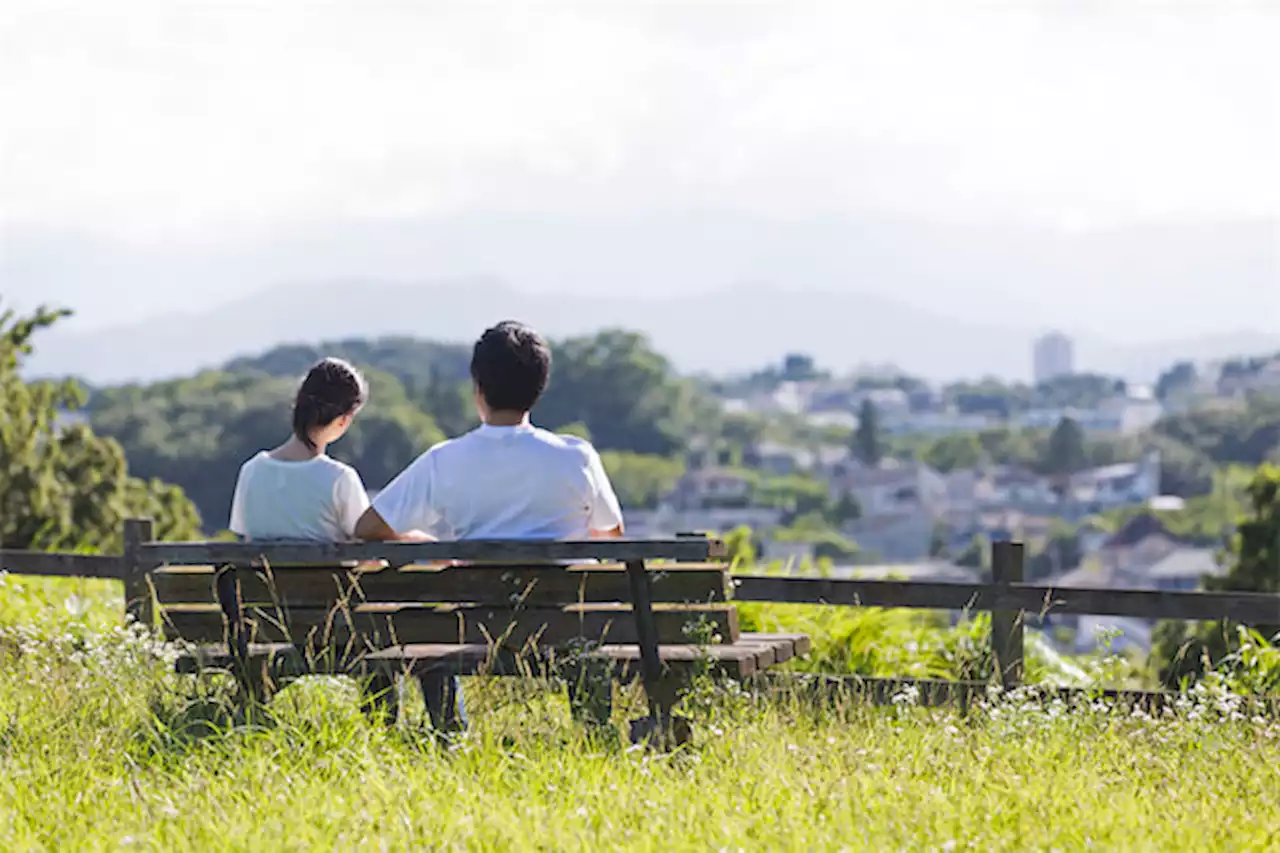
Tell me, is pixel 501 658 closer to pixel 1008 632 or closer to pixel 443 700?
pixel 443 700

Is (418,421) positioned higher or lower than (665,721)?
lower

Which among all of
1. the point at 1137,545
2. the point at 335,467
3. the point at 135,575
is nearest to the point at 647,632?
the point at 335,467

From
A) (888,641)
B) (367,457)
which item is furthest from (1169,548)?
(888,641)

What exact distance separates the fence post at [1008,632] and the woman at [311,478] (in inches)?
119

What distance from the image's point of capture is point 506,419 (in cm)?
580

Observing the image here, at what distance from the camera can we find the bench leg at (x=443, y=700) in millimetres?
5629

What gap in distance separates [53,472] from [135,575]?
12.8 metres

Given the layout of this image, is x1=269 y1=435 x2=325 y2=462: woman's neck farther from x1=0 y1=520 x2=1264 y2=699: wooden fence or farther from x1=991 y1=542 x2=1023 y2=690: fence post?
x1=991 y1=542 x2=1023 y2=690: fence post

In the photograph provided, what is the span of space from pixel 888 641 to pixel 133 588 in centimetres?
395

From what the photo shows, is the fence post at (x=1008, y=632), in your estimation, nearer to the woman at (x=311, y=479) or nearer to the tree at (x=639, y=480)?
the woman at (x=311, y=479)

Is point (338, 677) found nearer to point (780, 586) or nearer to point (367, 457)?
point (780, 586)

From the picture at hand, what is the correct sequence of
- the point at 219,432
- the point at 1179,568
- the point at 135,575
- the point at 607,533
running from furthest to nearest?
the point at 1179,568, the point at 219,432, the point at 135,575, the point at 607,533

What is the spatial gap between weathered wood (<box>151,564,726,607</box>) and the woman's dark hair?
532mm

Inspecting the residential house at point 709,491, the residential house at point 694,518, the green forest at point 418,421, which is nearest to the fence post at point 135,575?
the green forest at point 418,421
